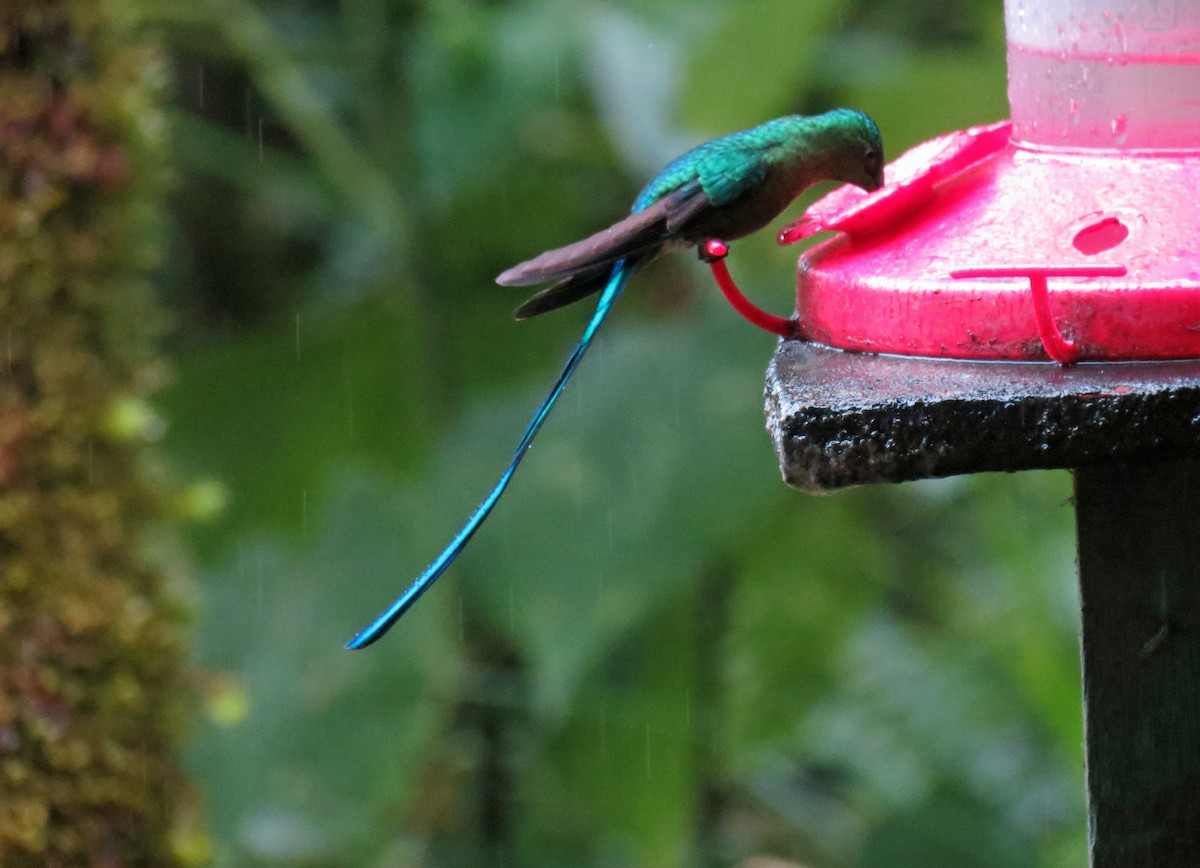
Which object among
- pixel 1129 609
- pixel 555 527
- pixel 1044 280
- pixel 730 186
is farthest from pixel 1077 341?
pixel 555 527

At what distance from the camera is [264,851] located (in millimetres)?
2836

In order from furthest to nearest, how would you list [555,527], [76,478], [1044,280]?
[555,527]
[76,478]
[1044,280]

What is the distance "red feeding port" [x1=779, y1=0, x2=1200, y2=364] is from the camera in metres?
1.10

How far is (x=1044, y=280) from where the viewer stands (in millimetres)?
1061

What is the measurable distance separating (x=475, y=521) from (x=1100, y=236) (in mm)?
499

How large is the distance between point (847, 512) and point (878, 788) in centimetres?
66

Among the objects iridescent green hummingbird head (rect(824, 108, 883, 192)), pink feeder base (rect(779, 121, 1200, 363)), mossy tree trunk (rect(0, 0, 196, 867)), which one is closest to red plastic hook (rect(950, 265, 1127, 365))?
pink feeder base (rect(779, 121, 1200, 363))

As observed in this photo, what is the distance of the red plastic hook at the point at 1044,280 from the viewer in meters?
1.05

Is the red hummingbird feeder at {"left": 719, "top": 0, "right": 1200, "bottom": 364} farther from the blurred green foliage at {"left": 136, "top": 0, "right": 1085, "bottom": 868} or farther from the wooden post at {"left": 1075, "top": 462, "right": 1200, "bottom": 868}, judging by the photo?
the blurred green foliage at {"left": 136, "top": 0, "right": 1085, "bottom": 868}

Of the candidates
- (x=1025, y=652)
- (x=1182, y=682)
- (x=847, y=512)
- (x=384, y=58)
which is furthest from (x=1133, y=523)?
(x=384, y=58)

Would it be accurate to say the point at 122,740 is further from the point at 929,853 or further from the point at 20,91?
the point at 929,853

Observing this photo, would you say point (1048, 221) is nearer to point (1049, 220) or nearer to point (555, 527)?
point (1049, 220)

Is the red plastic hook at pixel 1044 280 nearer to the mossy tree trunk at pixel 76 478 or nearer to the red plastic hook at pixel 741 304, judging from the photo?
the red plastic hook at pixel 741 304

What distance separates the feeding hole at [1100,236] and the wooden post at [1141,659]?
0.54 feet
